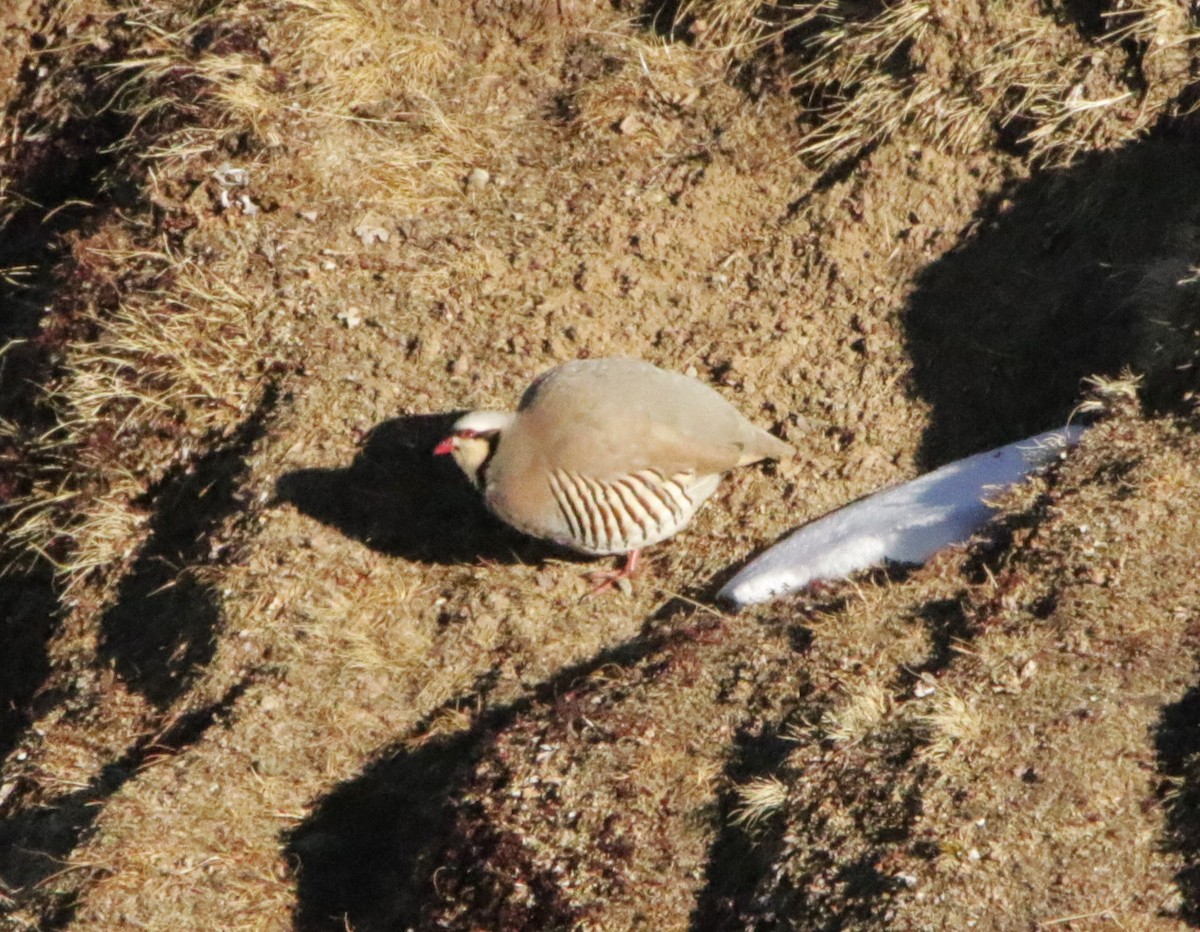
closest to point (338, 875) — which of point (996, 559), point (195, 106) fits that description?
point (996, 559)

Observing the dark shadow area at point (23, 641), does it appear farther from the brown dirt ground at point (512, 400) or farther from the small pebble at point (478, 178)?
the small pebble at point (478, 178)

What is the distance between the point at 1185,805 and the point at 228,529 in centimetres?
405

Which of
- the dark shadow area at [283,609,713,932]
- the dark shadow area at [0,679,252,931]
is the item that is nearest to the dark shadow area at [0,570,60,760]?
the dark shadow area at [0,679,252,931]

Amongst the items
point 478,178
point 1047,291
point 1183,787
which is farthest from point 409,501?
point 1183,787

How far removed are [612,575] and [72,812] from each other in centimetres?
240

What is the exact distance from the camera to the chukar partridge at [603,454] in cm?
568

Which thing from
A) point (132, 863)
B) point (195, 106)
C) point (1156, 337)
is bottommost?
point (132, 863)

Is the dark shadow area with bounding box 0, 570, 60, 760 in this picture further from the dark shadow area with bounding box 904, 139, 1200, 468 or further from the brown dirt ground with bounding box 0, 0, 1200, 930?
the dark shadow area with bounding box 904, 139, 1200, 468

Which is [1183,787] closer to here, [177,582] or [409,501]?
[409,501]

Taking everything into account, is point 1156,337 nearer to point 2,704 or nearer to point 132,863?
point 132,863

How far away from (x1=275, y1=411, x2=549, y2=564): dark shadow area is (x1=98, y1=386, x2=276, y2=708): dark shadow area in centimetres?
41

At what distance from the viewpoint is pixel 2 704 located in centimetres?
667

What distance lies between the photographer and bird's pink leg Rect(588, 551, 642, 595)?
5941 mm

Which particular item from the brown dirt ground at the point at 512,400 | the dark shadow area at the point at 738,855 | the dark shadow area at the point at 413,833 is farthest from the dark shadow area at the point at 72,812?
the dark shadow area at the point at 738,855
